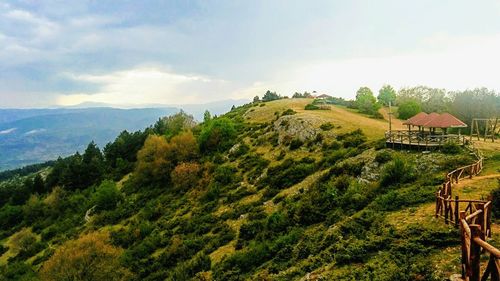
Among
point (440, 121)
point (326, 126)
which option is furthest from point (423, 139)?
point (326, 126)

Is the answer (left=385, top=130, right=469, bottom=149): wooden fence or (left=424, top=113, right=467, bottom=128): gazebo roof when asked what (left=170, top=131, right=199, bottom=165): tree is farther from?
(left=424, top=113, right=467, bottom=128): gazebo roof

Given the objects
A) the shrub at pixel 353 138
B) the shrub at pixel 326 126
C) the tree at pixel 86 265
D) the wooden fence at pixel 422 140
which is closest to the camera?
the tree at pixel 86 265

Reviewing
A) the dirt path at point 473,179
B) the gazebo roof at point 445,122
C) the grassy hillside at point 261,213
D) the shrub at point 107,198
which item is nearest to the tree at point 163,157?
the grassy hillside at point 261,213

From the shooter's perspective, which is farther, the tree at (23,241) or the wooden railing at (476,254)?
the tree at (23,241)

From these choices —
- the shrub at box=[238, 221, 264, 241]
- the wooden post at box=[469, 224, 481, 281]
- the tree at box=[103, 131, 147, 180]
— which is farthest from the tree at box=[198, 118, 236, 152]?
the wooden post at box=[469, 224, 481, 281]

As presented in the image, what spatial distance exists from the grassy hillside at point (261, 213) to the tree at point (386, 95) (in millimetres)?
40305

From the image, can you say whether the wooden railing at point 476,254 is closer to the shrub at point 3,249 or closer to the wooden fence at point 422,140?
the wooden fence at point 422,140

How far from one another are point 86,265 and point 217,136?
39.5 m

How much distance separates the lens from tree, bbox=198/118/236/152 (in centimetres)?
7000

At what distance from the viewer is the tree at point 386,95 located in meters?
106

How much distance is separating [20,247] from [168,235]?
39843mm

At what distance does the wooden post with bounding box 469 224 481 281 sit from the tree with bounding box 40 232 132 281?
107 feet

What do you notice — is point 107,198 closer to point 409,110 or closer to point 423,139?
point 423,139

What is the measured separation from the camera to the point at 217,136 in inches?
2803
